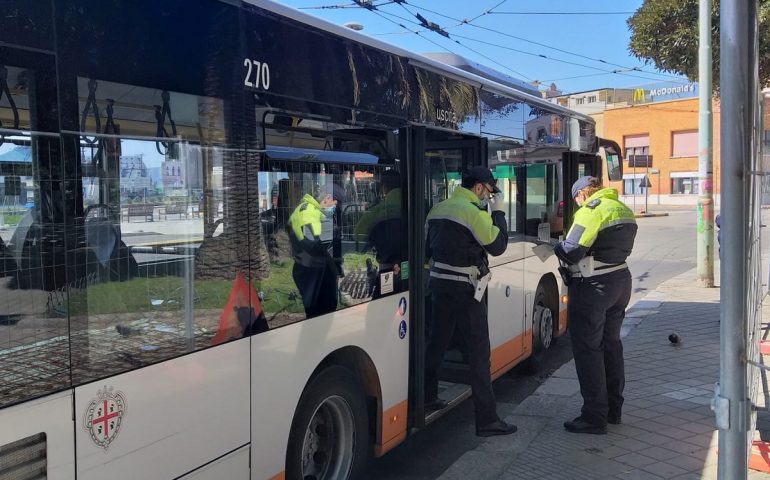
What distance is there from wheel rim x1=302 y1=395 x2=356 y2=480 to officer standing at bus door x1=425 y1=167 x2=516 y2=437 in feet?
3.62

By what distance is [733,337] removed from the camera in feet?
7.33

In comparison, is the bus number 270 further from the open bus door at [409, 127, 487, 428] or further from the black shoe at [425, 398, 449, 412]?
the black shoe at [425, 398, 449, 412]

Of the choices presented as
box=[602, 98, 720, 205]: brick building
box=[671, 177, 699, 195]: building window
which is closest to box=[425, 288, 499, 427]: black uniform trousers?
box=[602, 98, 720, 205]: brick building

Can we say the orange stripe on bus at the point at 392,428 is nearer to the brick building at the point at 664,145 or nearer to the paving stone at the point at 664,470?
the paving stone at the point at 664,470

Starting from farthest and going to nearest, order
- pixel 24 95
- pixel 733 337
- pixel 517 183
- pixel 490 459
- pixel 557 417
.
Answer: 1. pixel 517 183
2. pixel 557 417
3. pixel 490 459
4. pixel 733 337
5. pixel 24 95

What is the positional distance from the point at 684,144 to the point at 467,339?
172ft

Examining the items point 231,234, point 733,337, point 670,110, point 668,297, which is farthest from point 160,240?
point 670,110

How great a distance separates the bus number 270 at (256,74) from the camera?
2.87 metres

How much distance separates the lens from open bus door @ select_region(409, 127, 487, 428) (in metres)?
4.35

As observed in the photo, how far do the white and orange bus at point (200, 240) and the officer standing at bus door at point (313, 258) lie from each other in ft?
0.17

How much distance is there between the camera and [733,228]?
218cm

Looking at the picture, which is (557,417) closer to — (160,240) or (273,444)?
(273,444)

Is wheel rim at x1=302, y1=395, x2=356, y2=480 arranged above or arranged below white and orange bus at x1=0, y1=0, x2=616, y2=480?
below

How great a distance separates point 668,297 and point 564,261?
7.07 metres
